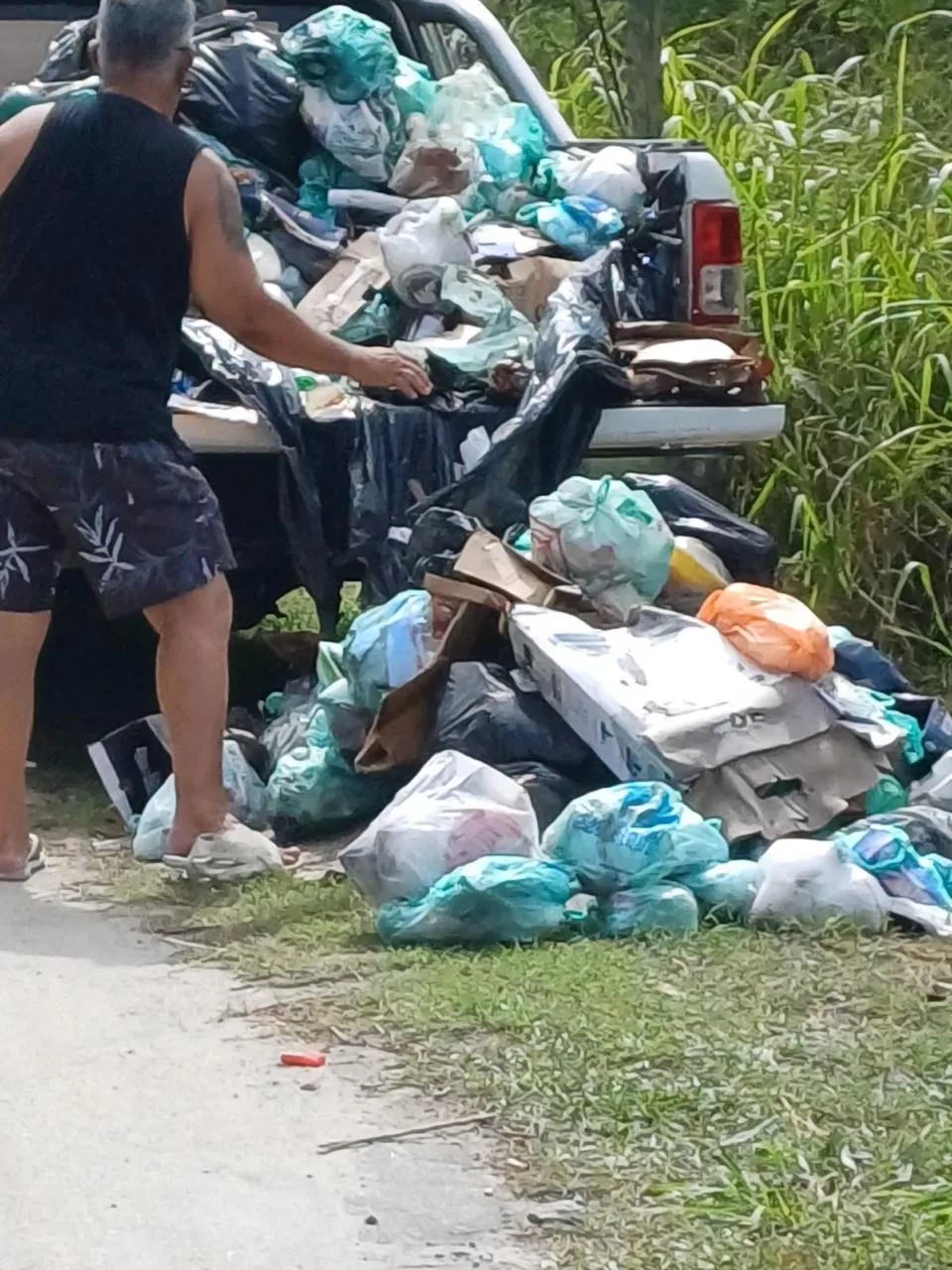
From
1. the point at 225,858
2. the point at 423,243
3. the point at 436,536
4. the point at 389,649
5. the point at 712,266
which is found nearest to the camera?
the point at 225,858

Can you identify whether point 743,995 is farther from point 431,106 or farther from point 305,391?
point 431,106

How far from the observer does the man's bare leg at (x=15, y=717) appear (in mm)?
4957

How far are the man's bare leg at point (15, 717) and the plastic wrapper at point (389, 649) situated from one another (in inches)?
28.2

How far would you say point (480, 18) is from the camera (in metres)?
7.24

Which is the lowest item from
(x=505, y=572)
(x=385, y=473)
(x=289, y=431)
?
(x=505, y=572)

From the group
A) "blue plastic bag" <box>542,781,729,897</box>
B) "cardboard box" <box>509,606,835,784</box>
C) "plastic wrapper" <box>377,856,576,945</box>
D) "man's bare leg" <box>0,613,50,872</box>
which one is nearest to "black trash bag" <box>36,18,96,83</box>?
"man's bare leg" <box>0,613,50,872</box>

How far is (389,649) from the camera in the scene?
17.5 ft

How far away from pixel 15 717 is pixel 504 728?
0.99 metres

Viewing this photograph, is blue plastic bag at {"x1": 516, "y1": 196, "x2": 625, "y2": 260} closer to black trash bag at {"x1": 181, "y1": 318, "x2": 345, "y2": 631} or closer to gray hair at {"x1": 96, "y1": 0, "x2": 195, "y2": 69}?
black trash bag at {"x1": 181, "y1": 318, "x2": 345, "y2": 631}

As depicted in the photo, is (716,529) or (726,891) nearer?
(726,891)

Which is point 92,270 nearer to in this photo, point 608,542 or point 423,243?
point 608,542

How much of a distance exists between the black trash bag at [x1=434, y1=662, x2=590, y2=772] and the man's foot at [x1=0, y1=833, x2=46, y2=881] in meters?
0.86

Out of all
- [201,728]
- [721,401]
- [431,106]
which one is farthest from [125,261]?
[431,106]

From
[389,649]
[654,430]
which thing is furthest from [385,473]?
[654,430]
